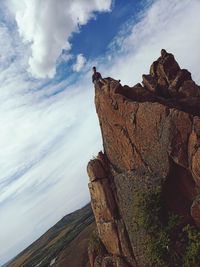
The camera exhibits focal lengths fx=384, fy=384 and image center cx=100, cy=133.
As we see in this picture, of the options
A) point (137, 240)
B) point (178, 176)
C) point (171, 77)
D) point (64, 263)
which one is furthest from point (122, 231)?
point (64, 263)

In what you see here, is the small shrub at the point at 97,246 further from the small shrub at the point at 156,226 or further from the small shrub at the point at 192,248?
the small shrub at the point at 192,248

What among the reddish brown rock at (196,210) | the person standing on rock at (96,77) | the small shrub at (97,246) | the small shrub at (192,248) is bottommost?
the small shrub at (192,248)

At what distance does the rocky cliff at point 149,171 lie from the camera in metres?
63.5

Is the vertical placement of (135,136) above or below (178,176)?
above

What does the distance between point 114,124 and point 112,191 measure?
1333 centimetres

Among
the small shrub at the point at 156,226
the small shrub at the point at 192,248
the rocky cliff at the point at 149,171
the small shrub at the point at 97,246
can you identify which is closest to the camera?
the small shrub at the point at 192,248

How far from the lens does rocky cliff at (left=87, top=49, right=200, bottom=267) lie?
208ft

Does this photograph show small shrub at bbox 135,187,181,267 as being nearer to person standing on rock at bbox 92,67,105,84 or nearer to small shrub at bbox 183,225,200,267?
small shrub at bbox 183,225,200,267

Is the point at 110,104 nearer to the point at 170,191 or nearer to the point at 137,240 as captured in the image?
the point at 170,191

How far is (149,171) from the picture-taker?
68.5 meters

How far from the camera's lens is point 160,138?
66125 mm

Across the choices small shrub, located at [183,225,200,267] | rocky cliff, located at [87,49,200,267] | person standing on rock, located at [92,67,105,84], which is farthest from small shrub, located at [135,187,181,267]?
person standing on rock, located at [92,67,105,84]

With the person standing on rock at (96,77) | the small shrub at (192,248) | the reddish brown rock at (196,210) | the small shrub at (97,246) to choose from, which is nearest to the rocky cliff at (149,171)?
the small shrub at (192,248)

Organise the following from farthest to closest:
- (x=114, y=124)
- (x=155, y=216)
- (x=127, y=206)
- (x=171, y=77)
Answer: (x=171, y=77) < (x=114, y=124) < (x=127, y=206) < (x=155, y=216)
